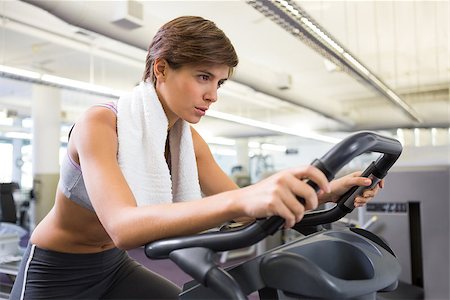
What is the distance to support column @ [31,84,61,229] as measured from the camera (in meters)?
5.14

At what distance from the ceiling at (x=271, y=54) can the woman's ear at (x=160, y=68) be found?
183cm

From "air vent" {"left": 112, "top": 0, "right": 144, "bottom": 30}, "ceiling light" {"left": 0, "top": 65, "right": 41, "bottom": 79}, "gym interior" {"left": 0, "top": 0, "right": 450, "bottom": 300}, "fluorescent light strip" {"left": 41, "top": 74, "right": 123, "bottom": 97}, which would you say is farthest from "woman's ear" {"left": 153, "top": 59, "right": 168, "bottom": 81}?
"fluorescent light strip" {"left": 41, "top": 74, "right": 123, "bottom": 97}

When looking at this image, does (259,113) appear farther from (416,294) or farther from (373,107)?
(416,294)

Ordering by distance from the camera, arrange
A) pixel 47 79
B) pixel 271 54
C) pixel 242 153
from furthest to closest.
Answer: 1. pixel 242 153
2. pixel 271 54
3. pixel 47 79

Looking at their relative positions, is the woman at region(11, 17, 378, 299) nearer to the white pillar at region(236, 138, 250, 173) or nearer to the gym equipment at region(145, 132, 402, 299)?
the gym equipment at region(145, 132, 402, 299)

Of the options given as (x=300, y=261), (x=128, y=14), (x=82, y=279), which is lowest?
(x=82, y=279)

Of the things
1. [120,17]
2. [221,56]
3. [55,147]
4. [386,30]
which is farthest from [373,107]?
[221,56]

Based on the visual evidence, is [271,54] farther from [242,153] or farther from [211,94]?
[211,94]

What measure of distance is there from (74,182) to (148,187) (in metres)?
0.16

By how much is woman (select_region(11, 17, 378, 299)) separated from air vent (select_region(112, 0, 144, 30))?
237 centimetres

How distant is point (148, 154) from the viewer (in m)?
0.84

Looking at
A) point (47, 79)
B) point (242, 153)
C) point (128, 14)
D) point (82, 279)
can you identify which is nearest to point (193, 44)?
point (82, 279)

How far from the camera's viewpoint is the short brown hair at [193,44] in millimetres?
779

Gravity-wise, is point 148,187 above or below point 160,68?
below
